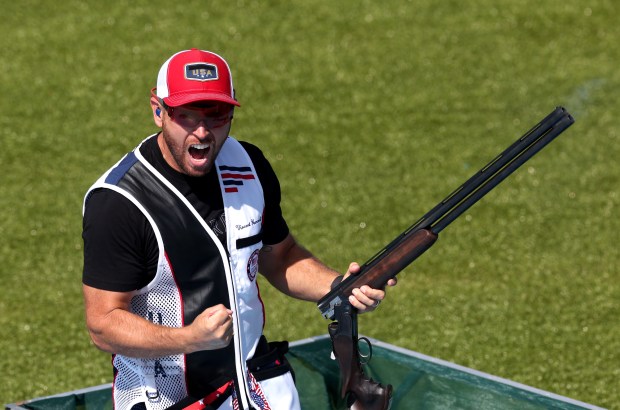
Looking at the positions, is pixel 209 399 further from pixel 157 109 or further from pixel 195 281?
pixel 157 109

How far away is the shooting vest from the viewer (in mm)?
5059

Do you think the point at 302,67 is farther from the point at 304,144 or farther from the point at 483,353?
the point at 483,353

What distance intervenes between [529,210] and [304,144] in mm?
2247

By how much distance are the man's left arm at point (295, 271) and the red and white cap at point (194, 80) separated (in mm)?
991

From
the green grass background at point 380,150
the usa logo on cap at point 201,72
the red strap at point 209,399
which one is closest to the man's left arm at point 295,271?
the red strap at point 209,399

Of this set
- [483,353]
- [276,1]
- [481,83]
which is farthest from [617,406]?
[276,1]

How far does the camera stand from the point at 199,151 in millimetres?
5043

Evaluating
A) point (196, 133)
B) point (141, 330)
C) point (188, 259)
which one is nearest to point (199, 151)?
point (196, 133)

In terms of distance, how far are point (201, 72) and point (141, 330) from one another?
3.67ft

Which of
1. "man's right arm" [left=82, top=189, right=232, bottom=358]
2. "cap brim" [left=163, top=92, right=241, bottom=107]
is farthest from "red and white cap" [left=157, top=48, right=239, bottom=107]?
"man's right arm" [left=82, top=189, right=232, bottom=358]

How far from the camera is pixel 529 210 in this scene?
10141 millimetres

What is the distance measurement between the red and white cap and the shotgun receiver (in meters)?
0.99

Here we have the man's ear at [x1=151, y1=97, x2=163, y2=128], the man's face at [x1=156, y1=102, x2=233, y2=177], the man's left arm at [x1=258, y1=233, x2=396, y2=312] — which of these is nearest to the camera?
the man's face at [x1=156, y1=102, x2=233, y2=177]

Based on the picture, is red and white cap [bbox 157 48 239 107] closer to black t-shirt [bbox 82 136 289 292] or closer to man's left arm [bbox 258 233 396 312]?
black t-shirt [bbox 82 136 289 292]
